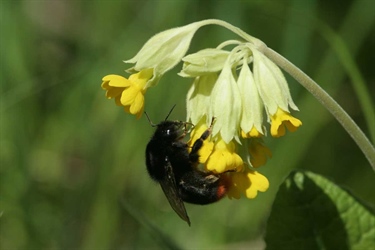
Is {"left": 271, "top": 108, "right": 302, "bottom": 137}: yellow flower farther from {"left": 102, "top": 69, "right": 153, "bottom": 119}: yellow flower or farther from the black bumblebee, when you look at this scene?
{"left": 102, "top": 69, "right": 153, "bottom": 119}: yellow flower

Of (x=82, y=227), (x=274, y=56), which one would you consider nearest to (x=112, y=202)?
(x=82, y=227)

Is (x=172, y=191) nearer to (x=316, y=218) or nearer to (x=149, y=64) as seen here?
(x=149, y=64)

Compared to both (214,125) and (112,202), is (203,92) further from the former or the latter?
(112,202)

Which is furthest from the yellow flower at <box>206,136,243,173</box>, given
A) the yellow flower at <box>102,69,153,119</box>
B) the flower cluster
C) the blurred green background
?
the blurred green background

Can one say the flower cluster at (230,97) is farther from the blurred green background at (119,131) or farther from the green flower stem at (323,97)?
the blurred green background at (119,131)

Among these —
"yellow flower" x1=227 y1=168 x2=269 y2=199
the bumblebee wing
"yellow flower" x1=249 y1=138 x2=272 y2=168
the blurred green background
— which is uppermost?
"yellow flower" x1=249 y1=138 x2=272 y2=168

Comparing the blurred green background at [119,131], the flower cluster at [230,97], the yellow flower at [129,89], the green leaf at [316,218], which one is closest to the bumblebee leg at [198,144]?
the flower cluster at [230,97]
